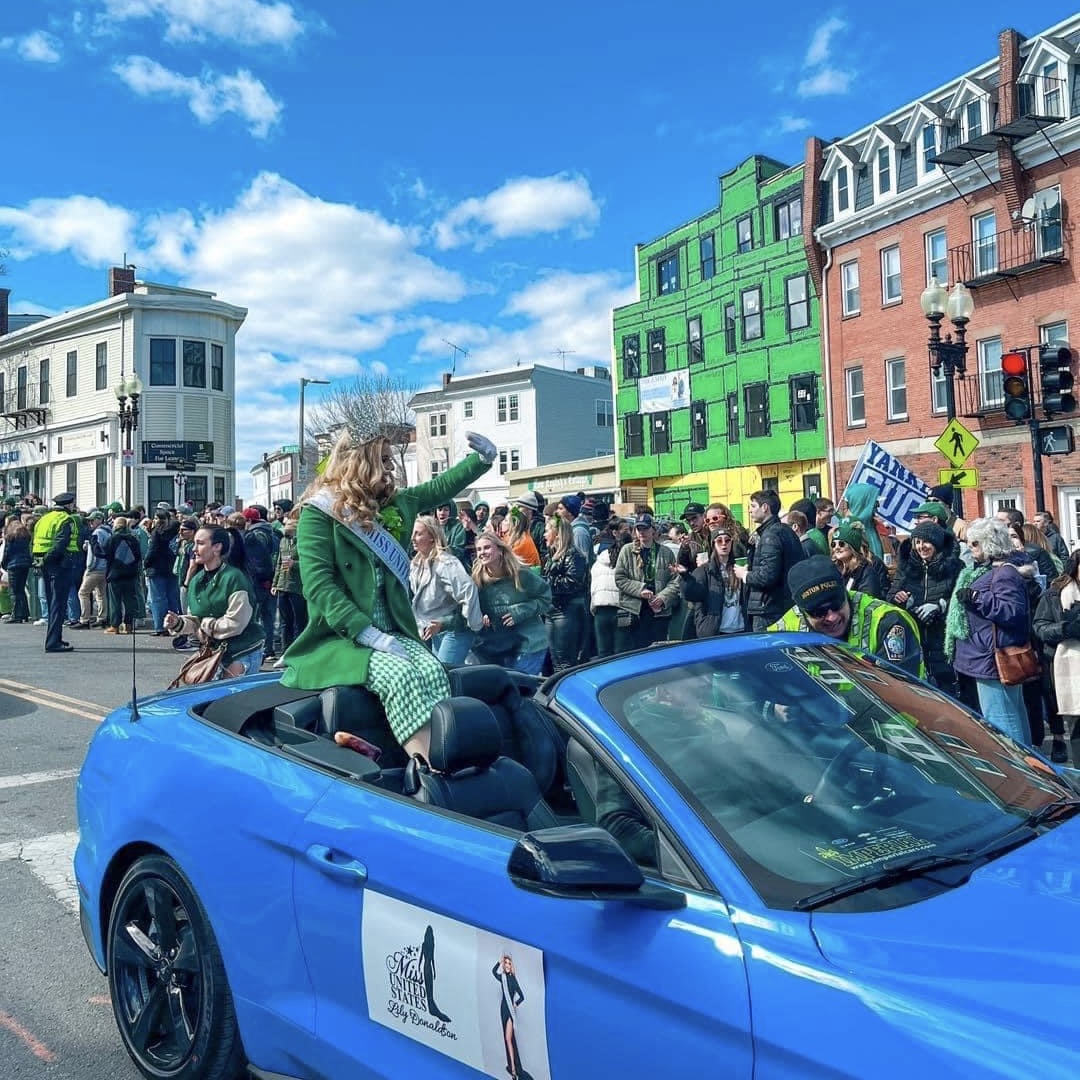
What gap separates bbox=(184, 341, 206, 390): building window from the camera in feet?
Answer: 128

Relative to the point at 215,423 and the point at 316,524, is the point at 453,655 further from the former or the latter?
the point at 215,423

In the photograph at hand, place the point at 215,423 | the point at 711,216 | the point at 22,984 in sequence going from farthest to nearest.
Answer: the point at 215,423 → the point at 711,216 → the point at 22,984

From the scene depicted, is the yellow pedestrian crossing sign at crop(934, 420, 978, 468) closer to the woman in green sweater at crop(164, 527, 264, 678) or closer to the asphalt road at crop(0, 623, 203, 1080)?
the woman in green sweater at crop(164, 527, 264, 678)

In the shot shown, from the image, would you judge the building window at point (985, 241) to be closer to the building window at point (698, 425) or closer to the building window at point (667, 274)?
the building window at point (698, 425)

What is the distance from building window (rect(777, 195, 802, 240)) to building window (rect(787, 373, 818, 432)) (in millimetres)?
4529

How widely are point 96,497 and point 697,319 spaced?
78.3ft

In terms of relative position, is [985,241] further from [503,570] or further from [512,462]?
[512,462]

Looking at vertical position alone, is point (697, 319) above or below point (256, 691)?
above

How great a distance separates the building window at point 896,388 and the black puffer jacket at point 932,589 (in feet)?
74.3

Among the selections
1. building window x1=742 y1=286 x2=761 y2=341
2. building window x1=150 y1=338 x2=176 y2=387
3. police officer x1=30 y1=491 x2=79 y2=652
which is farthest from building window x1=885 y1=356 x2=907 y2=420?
building window x1=150 y1=338 x2=176 y2=387

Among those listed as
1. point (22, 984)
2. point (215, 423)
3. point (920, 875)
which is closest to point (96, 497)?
point (215, 423)

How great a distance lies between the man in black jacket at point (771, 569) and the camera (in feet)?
25.1

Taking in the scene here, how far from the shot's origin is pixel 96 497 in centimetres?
4025

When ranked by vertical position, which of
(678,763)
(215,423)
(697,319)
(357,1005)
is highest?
(697,319)
